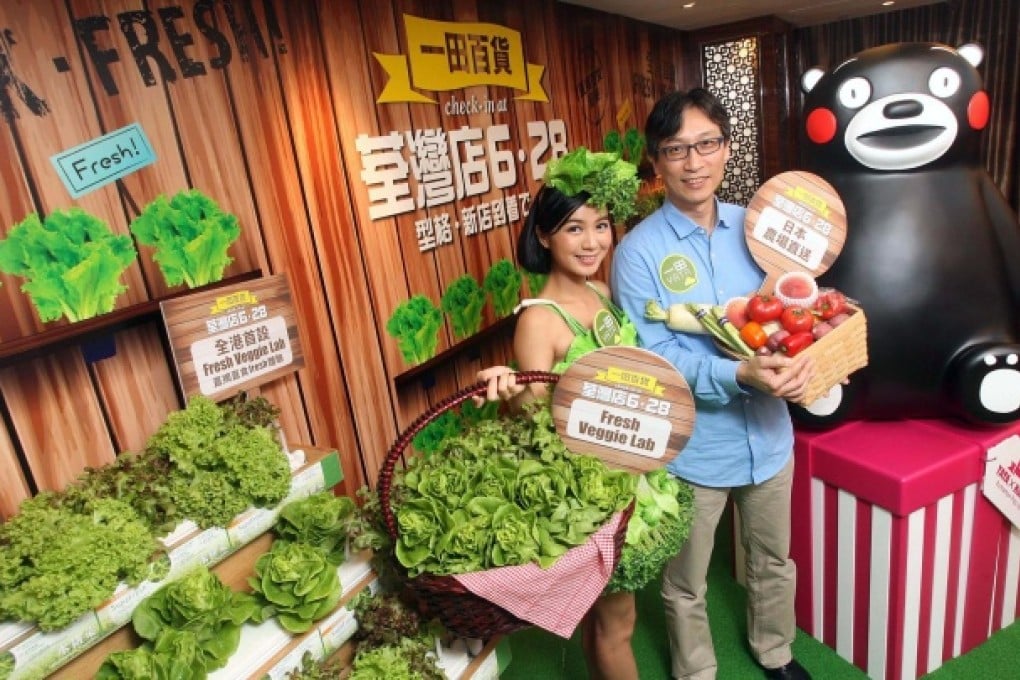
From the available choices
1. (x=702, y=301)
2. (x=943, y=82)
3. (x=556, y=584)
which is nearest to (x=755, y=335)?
(x=702, y=301)

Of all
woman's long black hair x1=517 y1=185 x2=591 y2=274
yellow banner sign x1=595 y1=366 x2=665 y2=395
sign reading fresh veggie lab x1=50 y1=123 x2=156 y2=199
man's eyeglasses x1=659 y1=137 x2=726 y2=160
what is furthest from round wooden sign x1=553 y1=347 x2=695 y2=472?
sign reading fresh veggie lab x1=50 y1=123 x2=156 y2=199

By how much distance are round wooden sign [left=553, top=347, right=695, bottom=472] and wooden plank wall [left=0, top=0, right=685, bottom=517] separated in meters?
0.93

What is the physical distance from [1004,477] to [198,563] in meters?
2.12

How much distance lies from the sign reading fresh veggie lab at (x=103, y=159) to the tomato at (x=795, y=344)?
1.46 m

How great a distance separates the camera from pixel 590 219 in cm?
172

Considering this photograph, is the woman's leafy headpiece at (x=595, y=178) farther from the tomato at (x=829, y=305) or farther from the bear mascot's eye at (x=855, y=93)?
the bear mascot's eye at (x=855, y=93)

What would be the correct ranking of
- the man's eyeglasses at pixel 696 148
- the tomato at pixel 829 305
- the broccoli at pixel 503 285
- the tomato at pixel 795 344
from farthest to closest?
the broccoli at pixel 503 285 < the man's eyeglasses at pixel 696 148 < the tomato at pixel 829 305 < the tomato at pixel 795 344

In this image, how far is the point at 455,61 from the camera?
101 inches

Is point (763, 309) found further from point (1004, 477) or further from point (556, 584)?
point (1004, 477)

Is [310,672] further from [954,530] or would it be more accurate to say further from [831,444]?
[954,530]

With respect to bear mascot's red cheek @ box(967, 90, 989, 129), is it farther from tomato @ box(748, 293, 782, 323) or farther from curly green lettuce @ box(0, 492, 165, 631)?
curly green lettuce @ box(0, 492, 165, 631)

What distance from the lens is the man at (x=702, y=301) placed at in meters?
1.76

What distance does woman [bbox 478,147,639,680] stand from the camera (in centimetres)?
167

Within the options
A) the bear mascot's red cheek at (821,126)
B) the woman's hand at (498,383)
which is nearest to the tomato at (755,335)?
the woman's hand at (498,383)
